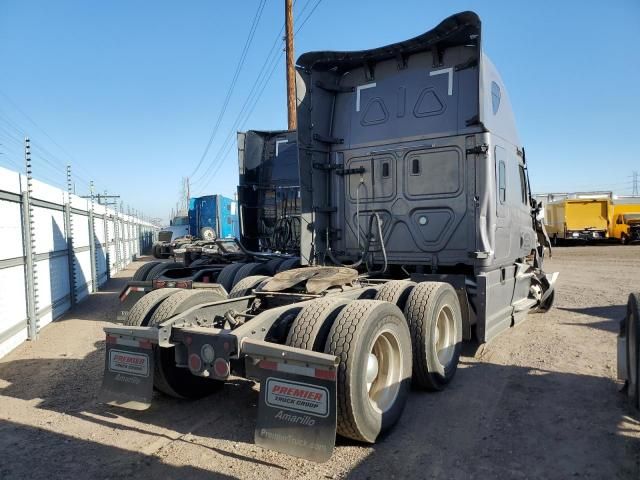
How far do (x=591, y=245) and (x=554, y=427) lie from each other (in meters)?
29.3

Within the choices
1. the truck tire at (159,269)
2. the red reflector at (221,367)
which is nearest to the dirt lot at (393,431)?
the red reflector at (221,367)

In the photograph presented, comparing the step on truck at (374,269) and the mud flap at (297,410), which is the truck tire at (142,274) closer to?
the step on truck at (374,269)

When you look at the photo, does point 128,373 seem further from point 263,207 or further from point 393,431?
point 263,207

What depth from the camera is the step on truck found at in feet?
11.0

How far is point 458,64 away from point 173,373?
497 centimetres

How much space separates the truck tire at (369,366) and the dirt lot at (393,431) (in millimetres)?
240

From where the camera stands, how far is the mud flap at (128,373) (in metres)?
3.91

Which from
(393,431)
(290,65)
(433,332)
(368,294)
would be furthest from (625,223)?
(393,431)

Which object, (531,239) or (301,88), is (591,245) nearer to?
(531,239)

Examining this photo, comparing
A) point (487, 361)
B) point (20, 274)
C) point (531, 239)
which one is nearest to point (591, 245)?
point (531, 239)

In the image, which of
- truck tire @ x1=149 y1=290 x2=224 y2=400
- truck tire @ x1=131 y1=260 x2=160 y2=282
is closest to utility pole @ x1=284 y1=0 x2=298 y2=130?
truck tire @ x1=131 y1=260 x2=160 y2=282

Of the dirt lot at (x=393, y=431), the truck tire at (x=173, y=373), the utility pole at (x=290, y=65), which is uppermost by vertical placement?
the utility pole at (x=290, y=65)

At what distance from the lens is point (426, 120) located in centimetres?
622

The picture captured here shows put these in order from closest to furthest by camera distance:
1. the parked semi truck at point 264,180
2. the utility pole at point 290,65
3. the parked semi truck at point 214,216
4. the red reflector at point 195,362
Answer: the red reflector at point 195,362 < the parked semi truck at point 264,180 < the utility pole at point 290,65 < the parked semi truck at point 214,216
